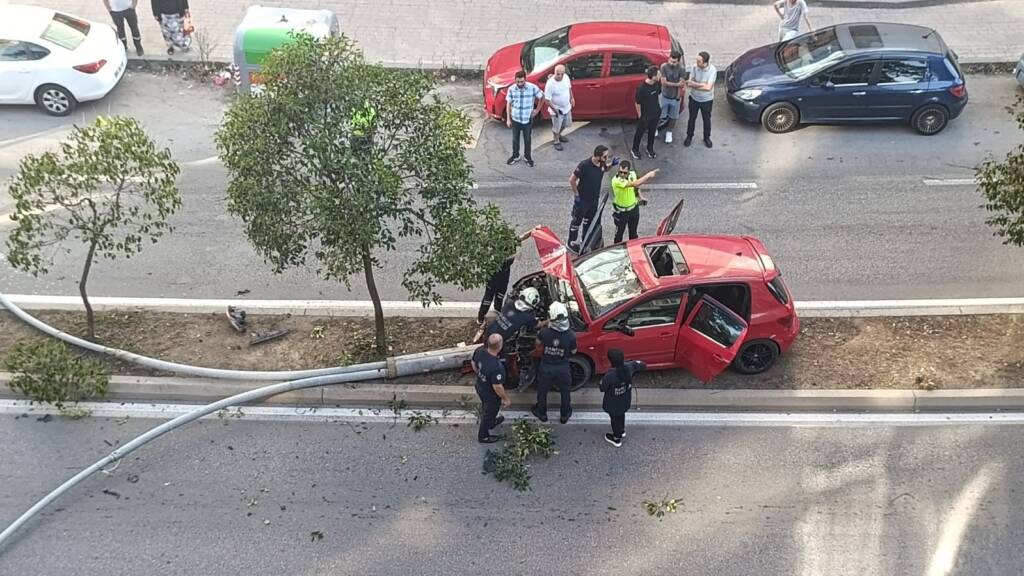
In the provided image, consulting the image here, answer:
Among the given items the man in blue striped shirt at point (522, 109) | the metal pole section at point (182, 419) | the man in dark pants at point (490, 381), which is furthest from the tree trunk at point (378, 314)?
the man in blue striped shirt at point (522, 109)

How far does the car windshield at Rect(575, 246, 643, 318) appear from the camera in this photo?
858 centimetres

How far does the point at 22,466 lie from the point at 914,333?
9.35 m

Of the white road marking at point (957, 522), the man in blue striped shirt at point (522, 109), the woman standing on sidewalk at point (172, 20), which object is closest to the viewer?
the white road marking at point (957, 522)

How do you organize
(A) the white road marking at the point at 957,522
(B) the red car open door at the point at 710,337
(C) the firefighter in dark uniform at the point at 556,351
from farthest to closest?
(B) the red car open door at the point at 710,337 → (C) the firefighter in dark uniform at the point at 556,351 → (A) the white road marking at the point at 957,522

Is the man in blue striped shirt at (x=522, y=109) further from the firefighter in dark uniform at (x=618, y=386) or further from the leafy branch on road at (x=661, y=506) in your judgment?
the leafy branch on road at (x=661, y=506)

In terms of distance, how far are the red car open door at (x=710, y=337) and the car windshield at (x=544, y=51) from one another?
20.6 feet

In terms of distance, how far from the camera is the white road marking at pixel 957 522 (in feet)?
23.9

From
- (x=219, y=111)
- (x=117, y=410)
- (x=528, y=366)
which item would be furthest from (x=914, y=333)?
(x=219, y=111)

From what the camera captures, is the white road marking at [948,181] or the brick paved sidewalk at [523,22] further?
the brick paved sidewalk at [523,22]

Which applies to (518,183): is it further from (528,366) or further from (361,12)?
(361,12)

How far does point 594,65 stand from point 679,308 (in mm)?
6066

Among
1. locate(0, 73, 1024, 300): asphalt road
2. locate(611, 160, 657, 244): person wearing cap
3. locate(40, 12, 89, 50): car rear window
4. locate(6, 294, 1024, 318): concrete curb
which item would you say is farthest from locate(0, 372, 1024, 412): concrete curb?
locate(40, 12, 89, 50): car rear window

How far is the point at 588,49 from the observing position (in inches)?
523

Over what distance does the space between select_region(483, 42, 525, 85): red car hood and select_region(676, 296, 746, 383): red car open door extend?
6301mm
